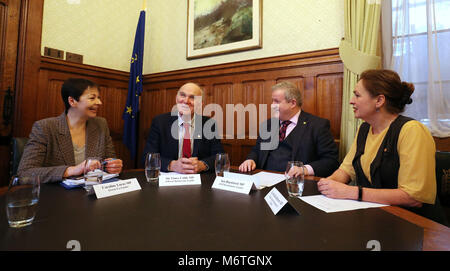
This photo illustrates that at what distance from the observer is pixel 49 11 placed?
2980 mm

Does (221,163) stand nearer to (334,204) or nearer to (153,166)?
(153,166)

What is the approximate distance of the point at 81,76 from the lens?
3268 millimetres

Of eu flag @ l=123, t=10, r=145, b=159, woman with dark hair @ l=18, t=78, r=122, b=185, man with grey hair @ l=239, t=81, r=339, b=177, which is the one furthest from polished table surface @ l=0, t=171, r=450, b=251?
eu flag @ l=123, t=10, r=145, b=159

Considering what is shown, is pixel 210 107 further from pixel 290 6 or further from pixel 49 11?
pixel 49 11

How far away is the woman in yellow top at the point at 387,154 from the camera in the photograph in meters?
1.02

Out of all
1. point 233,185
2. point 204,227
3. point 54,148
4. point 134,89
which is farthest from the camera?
point 134,89

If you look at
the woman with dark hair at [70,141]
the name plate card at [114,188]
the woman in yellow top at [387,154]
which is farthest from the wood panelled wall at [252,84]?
the name plate card at [114,188]

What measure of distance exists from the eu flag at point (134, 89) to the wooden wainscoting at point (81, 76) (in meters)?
0.20

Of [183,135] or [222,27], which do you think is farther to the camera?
[222,27]

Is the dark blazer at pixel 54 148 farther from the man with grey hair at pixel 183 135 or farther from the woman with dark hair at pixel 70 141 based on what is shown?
the man with grey hair at pixel 183 135

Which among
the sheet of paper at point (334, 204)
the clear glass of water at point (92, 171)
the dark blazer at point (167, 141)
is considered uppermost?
the dark blazer at point (167, 141)

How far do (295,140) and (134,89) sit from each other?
270 cm

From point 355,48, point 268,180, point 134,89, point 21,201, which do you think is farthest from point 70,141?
point 355,48

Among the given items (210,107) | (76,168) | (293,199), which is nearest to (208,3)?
(210,107)
